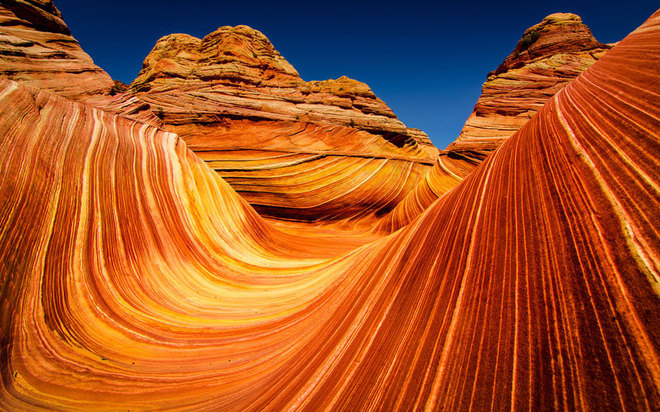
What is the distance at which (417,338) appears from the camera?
1.06 m

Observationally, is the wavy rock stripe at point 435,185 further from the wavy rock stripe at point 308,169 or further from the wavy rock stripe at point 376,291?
the wavy rock stripe at point 376,291

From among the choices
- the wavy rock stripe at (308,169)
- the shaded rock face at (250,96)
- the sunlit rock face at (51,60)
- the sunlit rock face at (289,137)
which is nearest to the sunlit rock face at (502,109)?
the wavy rock stripe at (308,169)

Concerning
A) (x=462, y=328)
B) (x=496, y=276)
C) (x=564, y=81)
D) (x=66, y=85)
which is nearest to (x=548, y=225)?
(x=496, y=276)

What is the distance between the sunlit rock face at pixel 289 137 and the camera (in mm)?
5406

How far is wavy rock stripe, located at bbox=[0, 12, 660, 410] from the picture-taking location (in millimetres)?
723

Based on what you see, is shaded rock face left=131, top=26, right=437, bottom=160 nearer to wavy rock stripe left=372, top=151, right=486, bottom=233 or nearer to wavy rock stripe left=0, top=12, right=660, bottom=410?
wavy rock stripe left=372, top=151, right=486, bottom=233

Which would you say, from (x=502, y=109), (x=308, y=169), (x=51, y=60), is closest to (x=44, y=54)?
(x=51, y=60)

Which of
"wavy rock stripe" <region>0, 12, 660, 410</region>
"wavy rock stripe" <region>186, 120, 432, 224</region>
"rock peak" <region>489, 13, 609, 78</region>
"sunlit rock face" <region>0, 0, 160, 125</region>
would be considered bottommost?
"wavy rock stripe" <region>0, 12, 660, 410</region>

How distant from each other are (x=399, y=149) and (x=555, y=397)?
7.11 metres

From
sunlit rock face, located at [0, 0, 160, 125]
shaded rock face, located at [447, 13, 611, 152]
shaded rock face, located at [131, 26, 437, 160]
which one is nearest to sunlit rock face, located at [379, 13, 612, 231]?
shaded rock face, located at [447, 13, 611, 152]

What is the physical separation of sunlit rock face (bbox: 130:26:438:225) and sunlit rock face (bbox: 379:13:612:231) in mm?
1199

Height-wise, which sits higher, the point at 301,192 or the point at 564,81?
the point at 564,81

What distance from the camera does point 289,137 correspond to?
19.9 feet

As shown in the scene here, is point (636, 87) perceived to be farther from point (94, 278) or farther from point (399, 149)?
point (399, 149)
